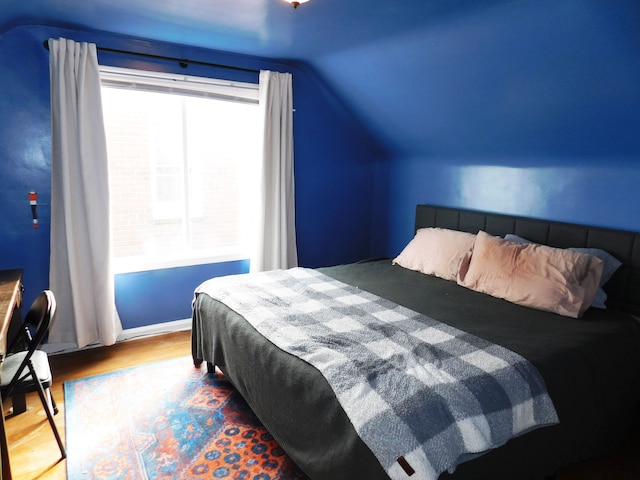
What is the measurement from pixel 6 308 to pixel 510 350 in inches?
90.3

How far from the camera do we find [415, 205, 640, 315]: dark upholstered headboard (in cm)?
234

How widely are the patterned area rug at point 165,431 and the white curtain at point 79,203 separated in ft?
1.60

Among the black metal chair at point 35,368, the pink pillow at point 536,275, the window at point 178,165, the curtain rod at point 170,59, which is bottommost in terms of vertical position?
the black metal chair at point 35,368

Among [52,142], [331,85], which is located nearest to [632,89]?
[331,85]

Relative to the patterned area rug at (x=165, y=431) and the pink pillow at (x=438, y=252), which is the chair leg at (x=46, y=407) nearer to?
the patterned area rug at (x=165, y=431)

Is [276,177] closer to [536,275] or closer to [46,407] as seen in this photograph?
[536,275]

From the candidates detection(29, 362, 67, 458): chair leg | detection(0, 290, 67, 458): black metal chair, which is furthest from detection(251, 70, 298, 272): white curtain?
detection(29, 362, 67, 458): chair leg

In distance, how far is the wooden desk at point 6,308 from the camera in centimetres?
154

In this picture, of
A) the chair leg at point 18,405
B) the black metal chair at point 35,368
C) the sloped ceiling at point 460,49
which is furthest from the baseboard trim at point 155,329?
the sloped ceiling at point 460,49

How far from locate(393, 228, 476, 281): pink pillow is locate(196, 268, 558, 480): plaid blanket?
0.80 m

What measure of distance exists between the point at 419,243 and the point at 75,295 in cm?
250

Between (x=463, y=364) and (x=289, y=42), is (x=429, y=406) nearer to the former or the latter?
(x=463, y=364)

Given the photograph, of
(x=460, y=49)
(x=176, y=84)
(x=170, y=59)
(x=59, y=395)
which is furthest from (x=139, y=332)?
(x=460, y=49)

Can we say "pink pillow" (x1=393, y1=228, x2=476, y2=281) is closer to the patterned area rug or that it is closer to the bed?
the bed
